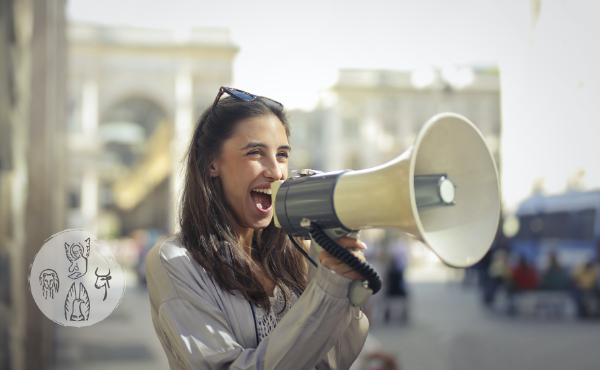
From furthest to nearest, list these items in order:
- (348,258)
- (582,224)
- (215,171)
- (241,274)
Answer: (582,224)
(215,171)
(241,274)
(348,258)

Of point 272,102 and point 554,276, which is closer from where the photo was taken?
point 272,102

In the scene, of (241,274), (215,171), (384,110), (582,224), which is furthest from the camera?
(384,110)

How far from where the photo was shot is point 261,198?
110 cm

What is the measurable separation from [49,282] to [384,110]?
26.1 ft

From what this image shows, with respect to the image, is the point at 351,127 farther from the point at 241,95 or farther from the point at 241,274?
the point at 241,274

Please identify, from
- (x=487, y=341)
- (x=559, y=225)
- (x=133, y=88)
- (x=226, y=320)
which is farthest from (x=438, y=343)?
(x=133, y=88)

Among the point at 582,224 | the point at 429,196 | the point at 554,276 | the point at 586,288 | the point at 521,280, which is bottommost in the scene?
the point at 521,280

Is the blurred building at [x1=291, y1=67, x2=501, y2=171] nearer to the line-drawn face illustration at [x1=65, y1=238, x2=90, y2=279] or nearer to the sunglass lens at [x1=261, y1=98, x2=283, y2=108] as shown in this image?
the sunglass lens at [x1=261, y1=98, x2=283, y2=108]

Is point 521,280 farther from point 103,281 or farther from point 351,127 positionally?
point 103,281

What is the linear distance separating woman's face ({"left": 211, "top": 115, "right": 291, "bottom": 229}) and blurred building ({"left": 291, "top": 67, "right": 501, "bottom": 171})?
1.35ft

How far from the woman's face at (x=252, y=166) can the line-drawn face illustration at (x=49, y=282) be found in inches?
24.2

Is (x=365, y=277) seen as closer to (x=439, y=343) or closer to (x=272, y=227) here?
(x=272, y=227)

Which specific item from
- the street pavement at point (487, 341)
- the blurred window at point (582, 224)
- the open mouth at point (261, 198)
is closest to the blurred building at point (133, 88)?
the open mouth at point (261, 198)

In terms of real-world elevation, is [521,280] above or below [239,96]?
below
